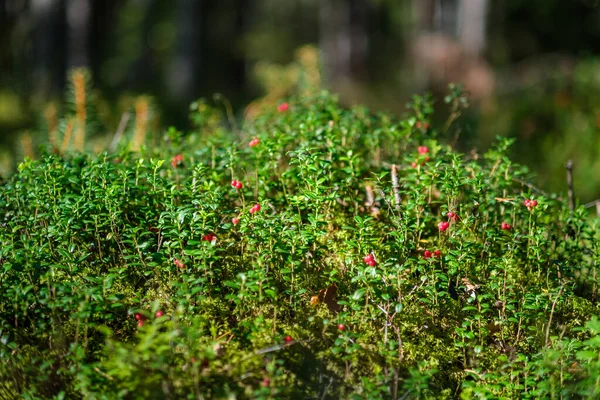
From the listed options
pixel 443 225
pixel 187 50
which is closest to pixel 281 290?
pixel 443 225

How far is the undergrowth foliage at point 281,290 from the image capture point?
2.36m

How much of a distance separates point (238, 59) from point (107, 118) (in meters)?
16.8

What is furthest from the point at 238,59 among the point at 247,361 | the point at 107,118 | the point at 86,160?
the point at 247,361

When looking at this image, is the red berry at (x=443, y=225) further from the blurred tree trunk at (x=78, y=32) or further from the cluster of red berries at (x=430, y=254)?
the blurred tree trunk at (x=78, y=32)

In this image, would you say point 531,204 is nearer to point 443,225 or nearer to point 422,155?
point 443,225

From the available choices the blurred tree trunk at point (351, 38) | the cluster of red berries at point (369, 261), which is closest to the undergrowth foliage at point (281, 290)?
the cluster of red berries at point (369, 261)

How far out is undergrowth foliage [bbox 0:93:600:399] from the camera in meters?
2.36

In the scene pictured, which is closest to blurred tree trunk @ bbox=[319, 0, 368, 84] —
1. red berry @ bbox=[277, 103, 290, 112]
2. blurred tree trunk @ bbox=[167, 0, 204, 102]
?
blurred tree trunk @ bbox=[167, 0, 204, 102]

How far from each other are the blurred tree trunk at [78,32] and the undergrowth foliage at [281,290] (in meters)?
10.7

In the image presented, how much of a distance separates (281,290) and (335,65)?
19688 mm

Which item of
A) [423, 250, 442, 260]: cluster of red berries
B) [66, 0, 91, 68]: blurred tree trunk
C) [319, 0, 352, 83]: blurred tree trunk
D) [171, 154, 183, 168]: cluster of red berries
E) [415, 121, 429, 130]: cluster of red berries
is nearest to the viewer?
[423, 250, 442, 260]: cluster of red berries

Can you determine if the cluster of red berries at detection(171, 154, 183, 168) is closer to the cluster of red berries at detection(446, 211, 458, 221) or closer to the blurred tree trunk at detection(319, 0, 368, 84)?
the cluster of red berries at detection(446, 211, 458, 221)

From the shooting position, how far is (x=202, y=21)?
12.7 meters

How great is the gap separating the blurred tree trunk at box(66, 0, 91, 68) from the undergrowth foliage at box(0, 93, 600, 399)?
35.1 ft
